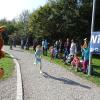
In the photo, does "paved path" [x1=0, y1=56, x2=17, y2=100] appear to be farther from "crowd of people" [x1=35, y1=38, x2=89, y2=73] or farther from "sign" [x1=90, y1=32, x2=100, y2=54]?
"sign" [x1=90, y1=32, x2=100, y2=54]

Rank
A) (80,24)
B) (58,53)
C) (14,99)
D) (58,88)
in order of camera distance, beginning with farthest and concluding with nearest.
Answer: (80,24), (58,53), (58,88), (14,99)

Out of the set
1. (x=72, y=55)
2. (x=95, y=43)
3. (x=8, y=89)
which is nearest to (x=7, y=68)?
(x=95, y=43)

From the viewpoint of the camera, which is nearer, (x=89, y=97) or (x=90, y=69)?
(x=89, y=97)

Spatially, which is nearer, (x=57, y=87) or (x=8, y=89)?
(x=8, y=89)

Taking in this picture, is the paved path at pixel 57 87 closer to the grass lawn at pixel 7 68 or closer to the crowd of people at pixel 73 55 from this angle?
the grass lawn at pixel 7 68

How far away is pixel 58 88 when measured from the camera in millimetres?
15055

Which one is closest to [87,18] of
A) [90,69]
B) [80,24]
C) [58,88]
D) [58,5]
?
[80,24]

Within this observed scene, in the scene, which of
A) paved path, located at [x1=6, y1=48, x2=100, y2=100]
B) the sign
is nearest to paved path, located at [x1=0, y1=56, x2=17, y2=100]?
paved path, located at [x1=6, y1=48, x2=100, y2=100]

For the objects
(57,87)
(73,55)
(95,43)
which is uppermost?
(95,43)

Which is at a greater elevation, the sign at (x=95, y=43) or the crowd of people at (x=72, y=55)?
the sign at (x=95, y=43)

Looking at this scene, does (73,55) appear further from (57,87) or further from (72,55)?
(57,87)

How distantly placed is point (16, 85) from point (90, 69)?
6638mm

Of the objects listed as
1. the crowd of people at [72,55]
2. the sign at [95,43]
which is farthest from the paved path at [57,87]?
the sign at [95,43]

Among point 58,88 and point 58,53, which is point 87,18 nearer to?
point 58,53
